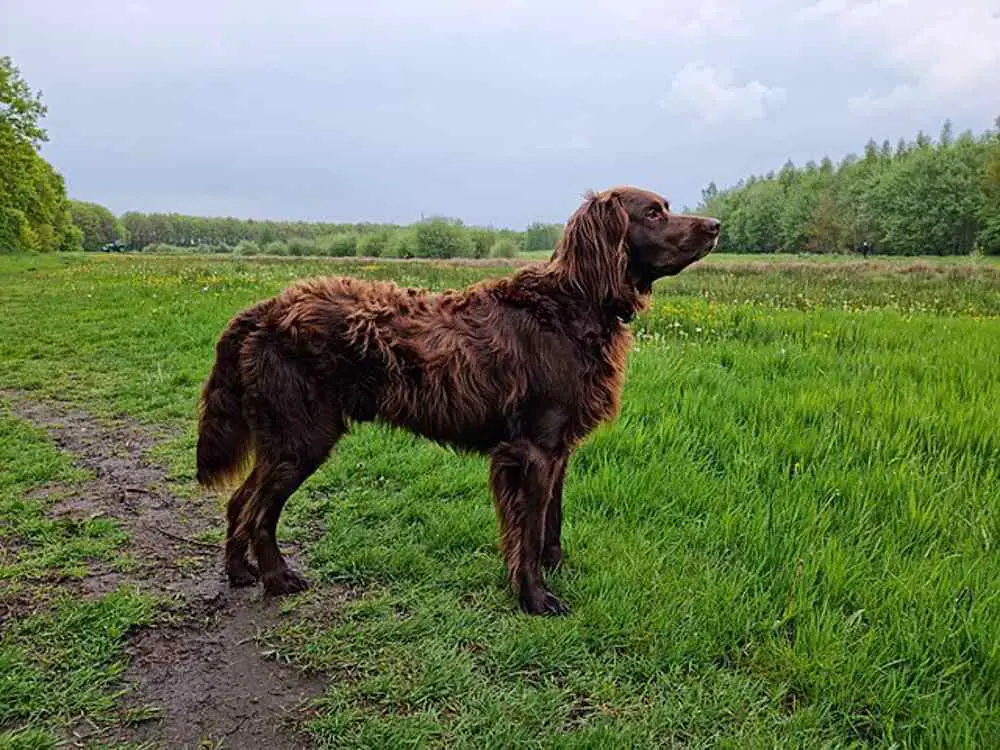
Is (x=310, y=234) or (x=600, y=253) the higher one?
(x=310, y=234)

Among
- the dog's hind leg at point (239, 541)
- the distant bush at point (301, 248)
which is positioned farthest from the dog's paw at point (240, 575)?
the distant bush at point (301, 248)

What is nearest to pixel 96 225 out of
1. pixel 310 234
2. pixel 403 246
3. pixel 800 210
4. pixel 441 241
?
pixel 310 234

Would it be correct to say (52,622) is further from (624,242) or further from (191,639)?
(624,242)

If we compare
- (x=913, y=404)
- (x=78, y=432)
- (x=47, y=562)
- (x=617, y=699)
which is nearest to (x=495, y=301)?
(x=617, y=699)

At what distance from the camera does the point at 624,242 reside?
314 centimetres

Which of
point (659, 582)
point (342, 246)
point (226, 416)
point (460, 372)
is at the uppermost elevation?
point (342, 246)

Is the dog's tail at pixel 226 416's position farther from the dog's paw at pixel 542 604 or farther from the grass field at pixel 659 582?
the dog's paw at pixel 542 604

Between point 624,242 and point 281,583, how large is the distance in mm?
2290

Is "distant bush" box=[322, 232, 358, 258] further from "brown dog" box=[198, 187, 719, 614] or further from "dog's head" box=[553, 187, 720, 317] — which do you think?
"dog's head" box=[553, 187, 720, 317]

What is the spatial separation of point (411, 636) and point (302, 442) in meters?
1.00

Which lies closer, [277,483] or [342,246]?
[277,483]

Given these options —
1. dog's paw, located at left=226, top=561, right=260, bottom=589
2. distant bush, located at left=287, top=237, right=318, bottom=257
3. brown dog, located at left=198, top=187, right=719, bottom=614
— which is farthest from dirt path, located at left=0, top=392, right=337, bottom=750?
distant bush, located at left=287, top=237, right=318, bottom=257

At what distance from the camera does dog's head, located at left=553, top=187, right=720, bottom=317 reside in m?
3.13

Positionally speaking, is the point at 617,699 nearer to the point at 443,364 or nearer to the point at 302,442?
the point at 443,364
